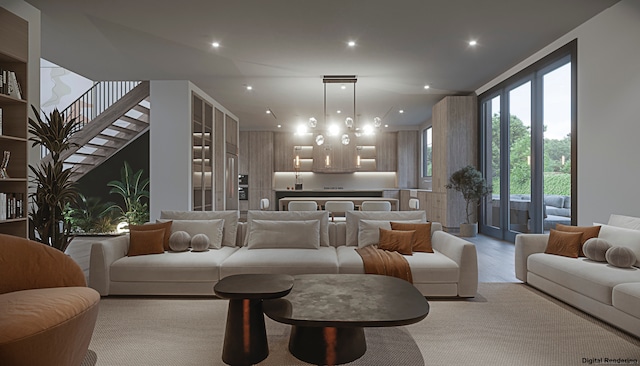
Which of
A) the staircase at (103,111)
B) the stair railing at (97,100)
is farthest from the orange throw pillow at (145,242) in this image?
the stair railing at (97,100)

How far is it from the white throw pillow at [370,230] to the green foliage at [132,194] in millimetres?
5940

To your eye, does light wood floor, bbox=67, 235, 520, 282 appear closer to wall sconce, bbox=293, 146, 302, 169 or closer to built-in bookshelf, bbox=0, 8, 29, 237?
built-in bookshelf, bbox=0, 8, 29, 237

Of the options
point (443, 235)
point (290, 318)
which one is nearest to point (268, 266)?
point (290, 318)

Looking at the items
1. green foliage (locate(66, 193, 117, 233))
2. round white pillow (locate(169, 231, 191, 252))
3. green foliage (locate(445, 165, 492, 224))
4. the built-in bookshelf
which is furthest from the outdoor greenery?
green foliage (locate(66, 193, 117, 233))

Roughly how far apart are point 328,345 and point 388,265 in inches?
55.7

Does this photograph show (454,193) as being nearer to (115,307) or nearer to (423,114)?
(423,114)

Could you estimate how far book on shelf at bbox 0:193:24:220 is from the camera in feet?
12.1

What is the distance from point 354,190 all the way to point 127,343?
9736 millimetres

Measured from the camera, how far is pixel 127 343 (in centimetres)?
270

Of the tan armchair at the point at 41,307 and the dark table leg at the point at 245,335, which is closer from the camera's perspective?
the tan armchair at the point at 41,307

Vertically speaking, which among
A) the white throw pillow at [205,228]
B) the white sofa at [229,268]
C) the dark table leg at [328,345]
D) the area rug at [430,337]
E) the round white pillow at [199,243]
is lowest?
the area rug at [430,337]

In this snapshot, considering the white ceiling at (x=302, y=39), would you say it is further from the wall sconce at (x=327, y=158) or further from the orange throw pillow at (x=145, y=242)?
→ the wall sconce at (x=327, y=158)

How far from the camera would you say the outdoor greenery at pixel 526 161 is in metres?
5.48

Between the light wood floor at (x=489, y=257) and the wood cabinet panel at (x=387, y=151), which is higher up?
the wood cabinet panel at (x=387, y=151)
